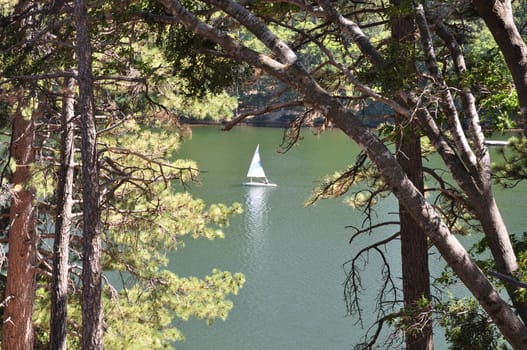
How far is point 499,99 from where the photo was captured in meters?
4.29

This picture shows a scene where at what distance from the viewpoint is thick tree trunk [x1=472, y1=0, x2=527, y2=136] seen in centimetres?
377

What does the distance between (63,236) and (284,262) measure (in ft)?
31.6

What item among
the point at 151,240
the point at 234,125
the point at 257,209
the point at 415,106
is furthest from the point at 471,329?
the point at 257,209

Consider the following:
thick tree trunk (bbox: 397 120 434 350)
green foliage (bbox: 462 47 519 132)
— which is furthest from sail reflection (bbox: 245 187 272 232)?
green foliage (bbox: 462 47 519 132)

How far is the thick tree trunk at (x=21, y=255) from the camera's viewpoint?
6.97 m

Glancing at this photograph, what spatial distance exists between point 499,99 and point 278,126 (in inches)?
1636

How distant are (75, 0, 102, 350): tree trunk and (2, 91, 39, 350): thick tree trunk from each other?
7.64ft

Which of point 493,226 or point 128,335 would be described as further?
point 128,335

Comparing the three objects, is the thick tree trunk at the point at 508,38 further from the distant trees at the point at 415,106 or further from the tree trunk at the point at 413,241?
the tree trunk at the point at 413,241

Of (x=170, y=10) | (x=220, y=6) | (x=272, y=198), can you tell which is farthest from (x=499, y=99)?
(x=272, y=198)

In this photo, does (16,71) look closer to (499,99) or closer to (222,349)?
(499,99)

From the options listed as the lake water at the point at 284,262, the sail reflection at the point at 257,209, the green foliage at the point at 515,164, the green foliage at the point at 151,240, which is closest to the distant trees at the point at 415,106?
the green foliage at the point at 515,164

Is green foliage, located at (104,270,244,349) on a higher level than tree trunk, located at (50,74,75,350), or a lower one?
lower

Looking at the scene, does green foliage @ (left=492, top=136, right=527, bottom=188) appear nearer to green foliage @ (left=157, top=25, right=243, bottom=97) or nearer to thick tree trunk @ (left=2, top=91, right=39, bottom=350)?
green foliage @ (left=157, top=25, right=243, bottom=97)
